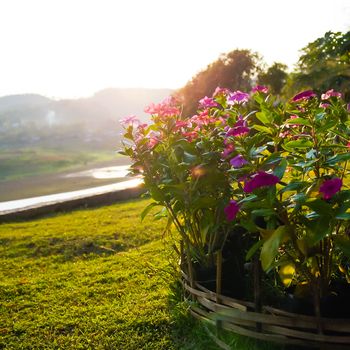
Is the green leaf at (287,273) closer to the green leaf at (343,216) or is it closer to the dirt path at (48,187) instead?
the green leaf at (343,216)

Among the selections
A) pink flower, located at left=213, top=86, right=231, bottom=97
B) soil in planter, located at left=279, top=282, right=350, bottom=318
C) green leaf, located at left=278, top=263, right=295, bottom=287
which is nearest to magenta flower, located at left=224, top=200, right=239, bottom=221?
green leaf, located at left=278, top=263, right=295, bottom=287

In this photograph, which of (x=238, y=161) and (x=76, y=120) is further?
(x=76, y=120)

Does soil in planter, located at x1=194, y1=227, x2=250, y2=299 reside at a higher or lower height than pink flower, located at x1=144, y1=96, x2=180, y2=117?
lower

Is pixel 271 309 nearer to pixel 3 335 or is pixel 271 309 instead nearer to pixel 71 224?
pixel 3 335

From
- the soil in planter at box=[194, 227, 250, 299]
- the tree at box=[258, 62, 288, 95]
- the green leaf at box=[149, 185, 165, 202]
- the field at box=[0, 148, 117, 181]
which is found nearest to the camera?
the green leaf at box=[149, 185, 165, 202]

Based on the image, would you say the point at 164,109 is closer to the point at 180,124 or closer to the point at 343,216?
the point at 180,124

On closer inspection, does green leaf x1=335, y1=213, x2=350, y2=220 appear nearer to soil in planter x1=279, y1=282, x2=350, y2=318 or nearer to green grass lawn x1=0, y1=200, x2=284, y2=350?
soil in planter x1=279, y1=282, x2=350, y2=318

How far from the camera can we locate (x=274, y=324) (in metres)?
1.94

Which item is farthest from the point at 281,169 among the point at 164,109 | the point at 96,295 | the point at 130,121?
the point at 96,295

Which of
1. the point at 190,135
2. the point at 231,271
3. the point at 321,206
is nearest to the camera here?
the point at 321,206

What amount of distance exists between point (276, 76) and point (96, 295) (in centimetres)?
1570

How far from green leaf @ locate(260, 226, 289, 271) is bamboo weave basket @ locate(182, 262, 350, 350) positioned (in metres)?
0.36

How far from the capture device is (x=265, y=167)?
187 cm

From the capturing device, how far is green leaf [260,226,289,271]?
66.5 inches
